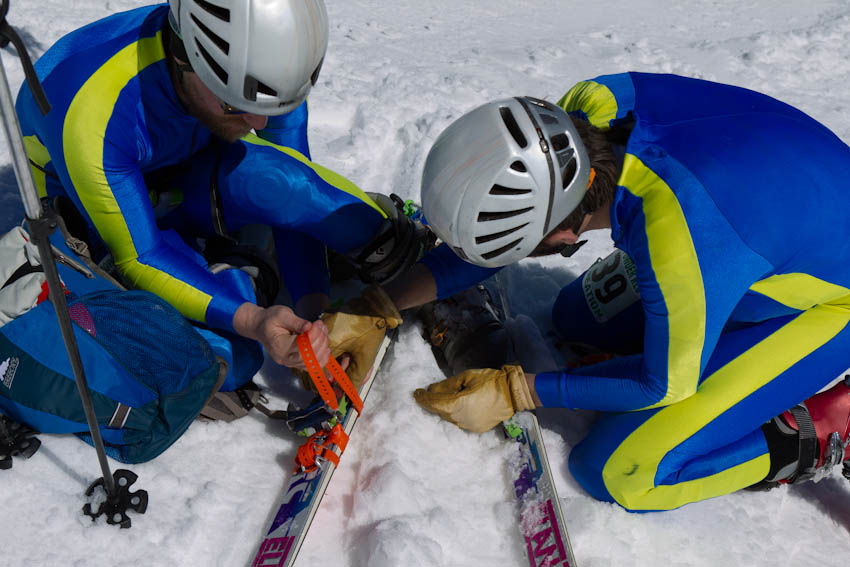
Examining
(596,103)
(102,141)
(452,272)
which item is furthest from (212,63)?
(596,103)

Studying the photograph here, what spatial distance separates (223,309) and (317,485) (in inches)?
27.5

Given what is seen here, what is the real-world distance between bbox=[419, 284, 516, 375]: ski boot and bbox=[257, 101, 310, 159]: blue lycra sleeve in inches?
38.1

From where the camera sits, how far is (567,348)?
3.37 m

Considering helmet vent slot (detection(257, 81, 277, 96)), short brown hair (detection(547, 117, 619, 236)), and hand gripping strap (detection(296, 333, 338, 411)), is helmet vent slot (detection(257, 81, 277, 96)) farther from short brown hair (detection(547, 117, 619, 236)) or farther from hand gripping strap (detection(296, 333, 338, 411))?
short brown hair (detection(547, 117, 619, 236))

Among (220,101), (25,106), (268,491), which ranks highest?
(220,101)

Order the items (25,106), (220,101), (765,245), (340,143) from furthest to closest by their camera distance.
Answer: (340,143) < (25,106) < (220,101) < (765,245)

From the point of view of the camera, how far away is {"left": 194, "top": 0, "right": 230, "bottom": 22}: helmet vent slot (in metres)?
2.06

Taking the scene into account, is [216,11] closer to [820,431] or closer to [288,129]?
[288,129]

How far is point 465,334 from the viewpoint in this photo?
3.08m

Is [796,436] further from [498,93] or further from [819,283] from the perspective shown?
[498,93]

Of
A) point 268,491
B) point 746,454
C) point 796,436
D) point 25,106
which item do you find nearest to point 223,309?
point 268,491

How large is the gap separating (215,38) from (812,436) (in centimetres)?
256

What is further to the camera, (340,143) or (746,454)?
(340,143)

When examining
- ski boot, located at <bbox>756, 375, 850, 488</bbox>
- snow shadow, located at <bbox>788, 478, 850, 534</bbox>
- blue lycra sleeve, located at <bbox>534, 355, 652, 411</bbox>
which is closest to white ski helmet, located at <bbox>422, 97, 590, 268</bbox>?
blue lycra sleeve, located at <bbox>534, 355, 652, 411</bbox>
